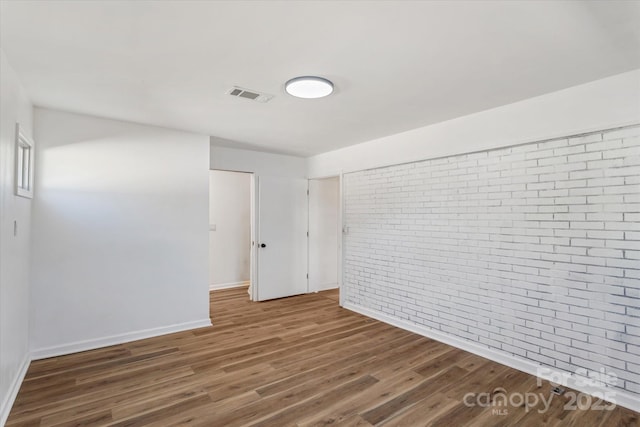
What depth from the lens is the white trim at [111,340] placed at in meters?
3.08

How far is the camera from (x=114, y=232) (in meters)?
3.44

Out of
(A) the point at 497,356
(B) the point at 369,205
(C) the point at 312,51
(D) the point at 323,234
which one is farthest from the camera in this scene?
(D) the point at 323,234

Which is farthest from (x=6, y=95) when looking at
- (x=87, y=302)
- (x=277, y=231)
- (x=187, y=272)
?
(x=277, y=231)

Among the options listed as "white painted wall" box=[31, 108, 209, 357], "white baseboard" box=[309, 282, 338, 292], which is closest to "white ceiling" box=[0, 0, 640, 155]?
"white painted wall" box=[31, 108, 209, 357]

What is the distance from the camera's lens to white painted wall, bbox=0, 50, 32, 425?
2.12 m

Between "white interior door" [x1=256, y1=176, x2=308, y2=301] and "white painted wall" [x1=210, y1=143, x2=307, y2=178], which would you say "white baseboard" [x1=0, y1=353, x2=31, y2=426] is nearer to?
"white interior door" [x1=256, y1=176, x2=308, y2=301]

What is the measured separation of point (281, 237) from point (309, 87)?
10.9 feet

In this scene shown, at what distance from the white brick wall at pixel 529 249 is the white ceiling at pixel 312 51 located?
0.72 metres

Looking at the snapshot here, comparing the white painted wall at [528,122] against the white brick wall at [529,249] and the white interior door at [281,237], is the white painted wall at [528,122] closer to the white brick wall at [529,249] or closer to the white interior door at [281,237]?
the white brick wall at [529,249]

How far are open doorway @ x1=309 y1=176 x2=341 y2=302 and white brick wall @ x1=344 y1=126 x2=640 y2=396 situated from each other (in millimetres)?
1849

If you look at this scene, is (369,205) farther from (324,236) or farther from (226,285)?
(226,285)

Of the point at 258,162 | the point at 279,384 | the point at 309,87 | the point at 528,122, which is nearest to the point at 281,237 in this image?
the point at 258,162

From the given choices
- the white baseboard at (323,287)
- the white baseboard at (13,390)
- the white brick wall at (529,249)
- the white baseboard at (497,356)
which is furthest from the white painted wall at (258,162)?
the white baseboard at (13,390)

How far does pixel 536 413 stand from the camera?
2250mm
